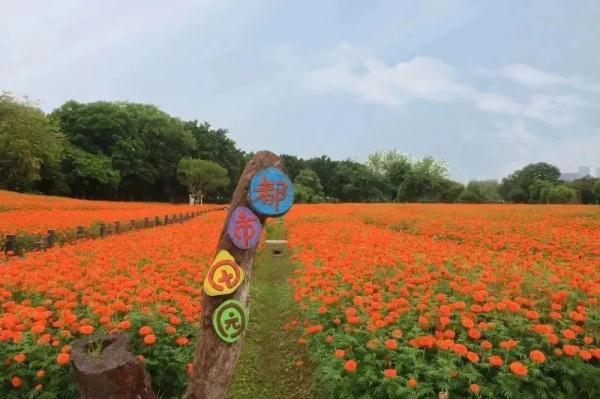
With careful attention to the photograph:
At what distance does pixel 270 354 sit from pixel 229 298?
379 centimetres

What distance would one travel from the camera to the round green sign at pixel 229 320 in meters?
3.32

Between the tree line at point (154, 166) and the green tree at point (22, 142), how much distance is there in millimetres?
69

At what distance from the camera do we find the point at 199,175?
48.6 meters

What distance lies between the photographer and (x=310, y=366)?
6.03m

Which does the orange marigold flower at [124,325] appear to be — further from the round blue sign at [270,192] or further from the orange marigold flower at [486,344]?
the orange marigold flower at [486,344]

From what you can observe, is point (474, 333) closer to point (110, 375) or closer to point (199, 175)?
point (110, 375)

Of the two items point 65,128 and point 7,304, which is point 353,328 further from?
point 65,128

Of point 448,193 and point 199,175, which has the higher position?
point 199,175

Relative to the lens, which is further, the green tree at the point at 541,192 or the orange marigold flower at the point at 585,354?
the green tree at the point at 541,192

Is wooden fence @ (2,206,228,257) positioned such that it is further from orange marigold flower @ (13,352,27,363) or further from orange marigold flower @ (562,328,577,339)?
orange marigold flower @ (562,328,577,339)

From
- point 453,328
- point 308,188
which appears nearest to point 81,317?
point 453,328

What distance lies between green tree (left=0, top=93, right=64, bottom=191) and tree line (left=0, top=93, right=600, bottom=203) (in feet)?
0.23

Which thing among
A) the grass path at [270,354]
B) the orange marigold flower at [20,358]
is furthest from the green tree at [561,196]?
the orange marigold flower at [20,358]

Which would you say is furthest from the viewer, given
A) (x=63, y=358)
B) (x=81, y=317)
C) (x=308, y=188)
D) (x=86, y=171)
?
(x=308, y=188)
